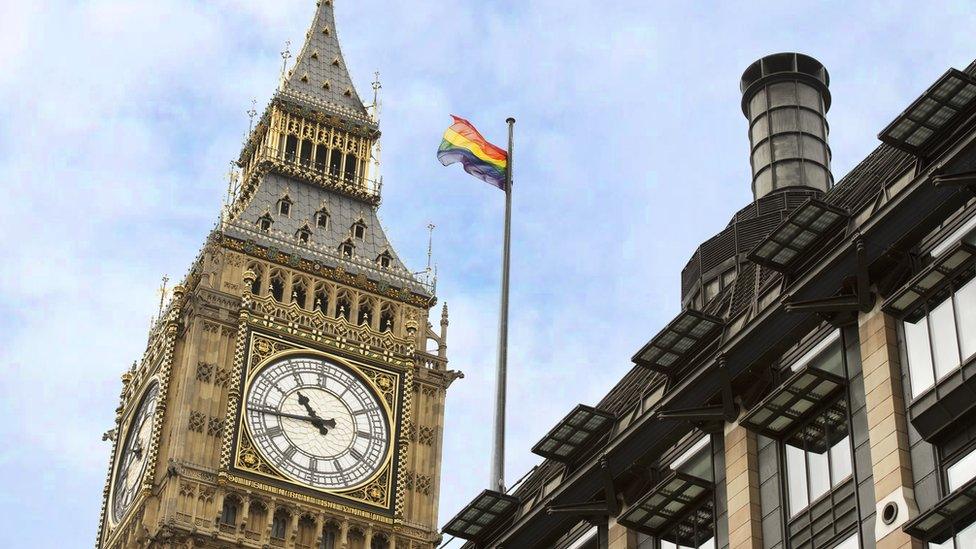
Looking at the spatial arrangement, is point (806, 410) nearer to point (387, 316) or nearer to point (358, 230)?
point (387, 316)

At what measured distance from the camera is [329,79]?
128 meters

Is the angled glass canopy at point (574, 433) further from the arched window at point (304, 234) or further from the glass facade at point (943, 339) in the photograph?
the arched window at point (304, 234)

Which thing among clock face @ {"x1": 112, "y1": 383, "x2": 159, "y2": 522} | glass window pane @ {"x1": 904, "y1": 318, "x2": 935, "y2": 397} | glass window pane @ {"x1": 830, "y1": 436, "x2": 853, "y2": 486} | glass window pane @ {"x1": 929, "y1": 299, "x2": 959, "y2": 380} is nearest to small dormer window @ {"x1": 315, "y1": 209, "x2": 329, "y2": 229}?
clock face @ {"x1": 112, "y1": 383, "x2": 159, "y2": 522}

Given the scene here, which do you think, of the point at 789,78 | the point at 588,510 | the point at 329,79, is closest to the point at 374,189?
the point at 329,79

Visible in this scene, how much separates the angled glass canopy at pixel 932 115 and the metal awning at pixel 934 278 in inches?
152

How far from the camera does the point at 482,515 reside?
54906 mm

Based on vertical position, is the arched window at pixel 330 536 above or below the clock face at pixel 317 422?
below

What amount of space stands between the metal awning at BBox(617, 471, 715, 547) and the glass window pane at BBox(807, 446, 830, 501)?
384 cm

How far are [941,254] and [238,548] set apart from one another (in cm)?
6171

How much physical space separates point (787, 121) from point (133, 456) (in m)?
50.4

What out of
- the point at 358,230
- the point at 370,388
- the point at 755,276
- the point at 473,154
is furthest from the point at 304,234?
the point at 755,276

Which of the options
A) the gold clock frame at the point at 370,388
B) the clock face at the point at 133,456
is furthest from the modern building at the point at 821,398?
the clock face at the point at 133,456

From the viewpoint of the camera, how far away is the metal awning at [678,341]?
48.0 metres

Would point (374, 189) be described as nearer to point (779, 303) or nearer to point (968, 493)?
point (779, 303)
